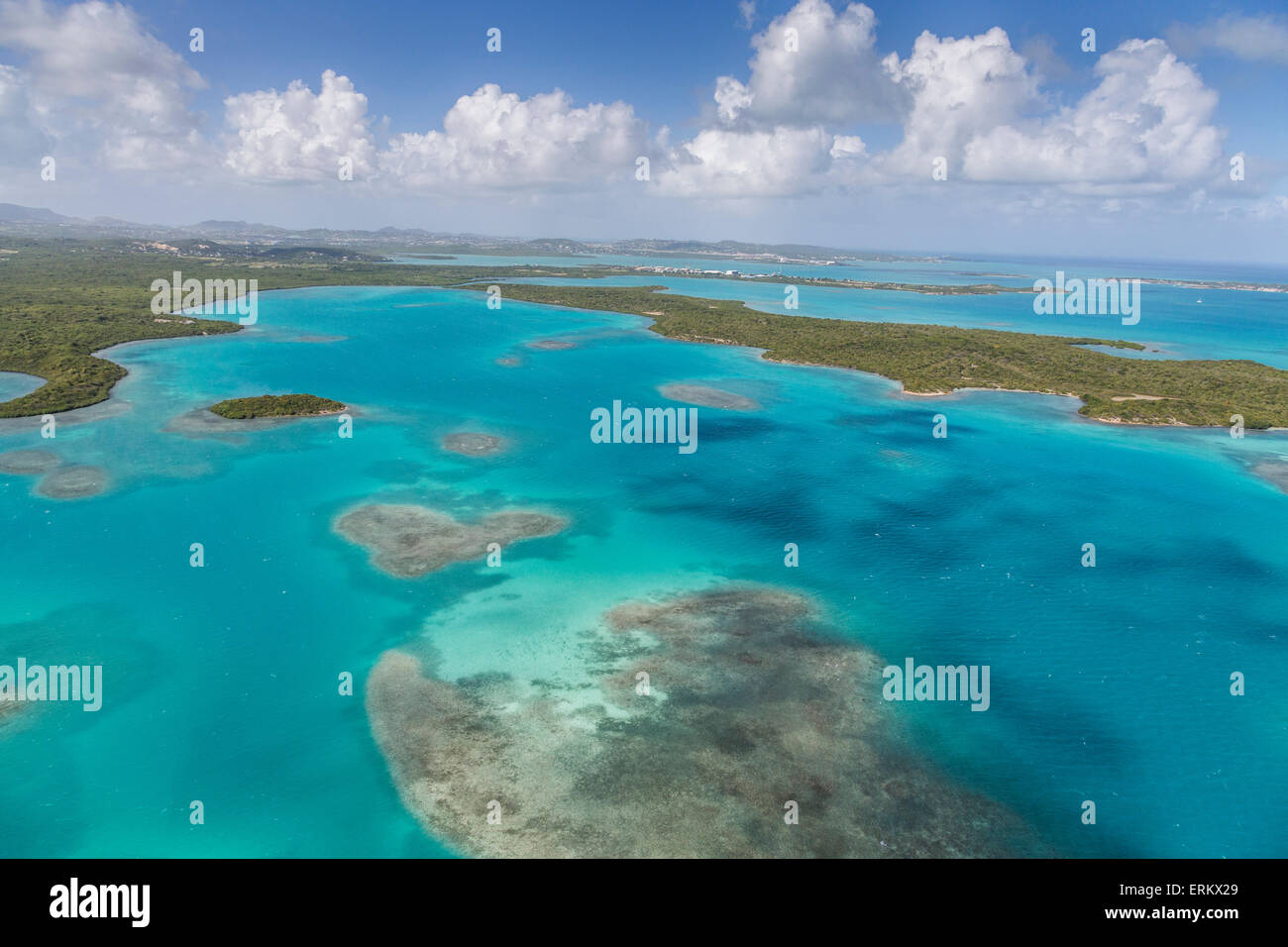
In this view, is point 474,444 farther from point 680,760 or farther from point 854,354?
point 854,354

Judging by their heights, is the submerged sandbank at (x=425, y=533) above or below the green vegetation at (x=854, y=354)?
below

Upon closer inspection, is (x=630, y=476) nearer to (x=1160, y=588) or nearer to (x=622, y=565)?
(x=622, y=565)

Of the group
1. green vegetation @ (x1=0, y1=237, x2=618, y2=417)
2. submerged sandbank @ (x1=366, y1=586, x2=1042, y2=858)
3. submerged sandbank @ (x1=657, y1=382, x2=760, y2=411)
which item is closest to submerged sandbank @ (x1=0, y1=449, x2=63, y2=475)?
green vegetation @ (x1=0, y1=237, x2=618, y2=417)

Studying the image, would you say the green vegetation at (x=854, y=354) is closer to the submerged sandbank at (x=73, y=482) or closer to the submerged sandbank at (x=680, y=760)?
the submerged sandbank at (x=73, y=482)

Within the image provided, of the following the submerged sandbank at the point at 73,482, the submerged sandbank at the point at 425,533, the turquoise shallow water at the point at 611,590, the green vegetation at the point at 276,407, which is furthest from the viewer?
the green vegetation at the point at 276,407

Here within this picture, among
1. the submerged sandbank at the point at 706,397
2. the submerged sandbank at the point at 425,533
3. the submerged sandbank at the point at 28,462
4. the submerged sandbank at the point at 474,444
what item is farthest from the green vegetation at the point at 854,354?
the submerged sandbank at the point at 425,533

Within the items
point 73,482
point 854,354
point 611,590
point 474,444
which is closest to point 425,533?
point 611,590
